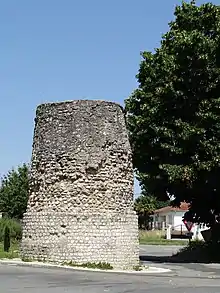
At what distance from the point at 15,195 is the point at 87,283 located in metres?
38.2

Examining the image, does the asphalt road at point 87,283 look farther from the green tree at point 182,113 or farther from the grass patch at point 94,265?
the green tree at point 182,113

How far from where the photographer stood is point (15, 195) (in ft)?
185

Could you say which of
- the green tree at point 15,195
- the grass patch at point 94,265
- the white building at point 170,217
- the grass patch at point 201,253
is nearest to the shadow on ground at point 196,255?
the grass patch at point 201,253

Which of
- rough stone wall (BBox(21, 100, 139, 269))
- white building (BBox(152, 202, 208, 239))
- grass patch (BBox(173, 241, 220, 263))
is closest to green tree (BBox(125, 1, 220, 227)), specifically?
grass patch (BBox(173, 241, 220, 263))

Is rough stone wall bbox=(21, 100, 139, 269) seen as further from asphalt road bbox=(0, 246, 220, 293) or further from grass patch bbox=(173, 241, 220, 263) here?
grass patch bbox=(173, 241, 220, 263)

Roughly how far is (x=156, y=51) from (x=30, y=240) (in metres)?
13.9

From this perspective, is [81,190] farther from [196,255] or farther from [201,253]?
[196,255]

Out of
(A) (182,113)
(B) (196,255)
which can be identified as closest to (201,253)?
(B) (196,255)

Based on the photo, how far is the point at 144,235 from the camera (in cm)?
7606

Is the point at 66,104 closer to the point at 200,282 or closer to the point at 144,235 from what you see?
the point at 200,282

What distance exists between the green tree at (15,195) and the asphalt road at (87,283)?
106 ft

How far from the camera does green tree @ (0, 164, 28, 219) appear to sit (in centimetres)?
5603

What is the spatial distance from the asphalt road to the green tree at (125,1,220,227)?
34.5ft

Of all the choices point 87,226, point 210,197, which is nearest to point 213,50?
point 210,197
